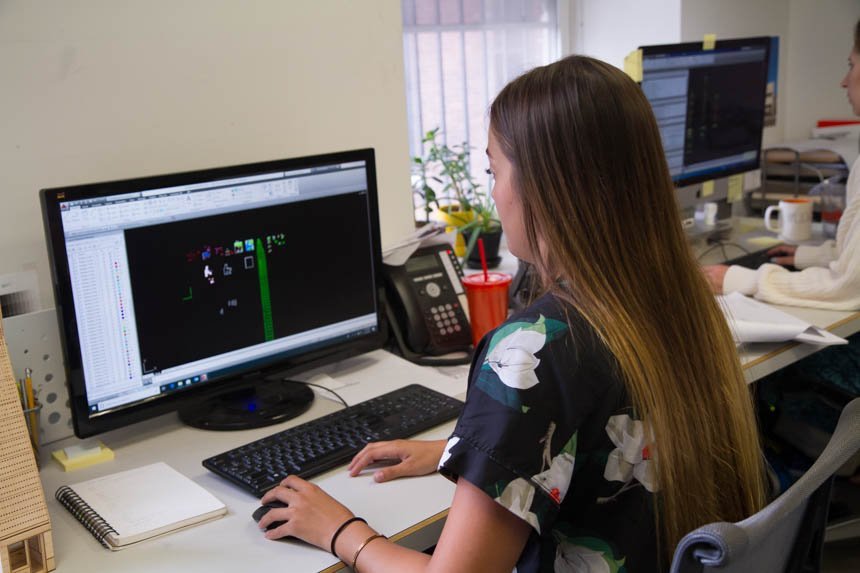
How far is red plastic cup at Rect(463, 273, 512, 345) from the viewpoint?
1.69m

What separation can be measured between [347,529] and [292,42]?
1071 mm

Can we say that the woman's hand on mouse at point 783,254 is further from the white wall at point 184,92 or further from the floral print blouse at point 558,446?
the floral print blouse at point 558,446

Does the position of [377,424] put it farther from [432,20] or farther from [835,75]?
[835,75]

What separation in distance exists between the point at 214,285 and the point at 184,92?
0.42 meters

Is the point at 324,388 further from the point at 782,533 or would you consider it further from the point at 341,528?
the point at 782,533

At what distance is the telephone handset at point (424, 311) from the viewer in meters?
1.73

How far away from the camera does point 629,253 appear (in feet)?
3.26

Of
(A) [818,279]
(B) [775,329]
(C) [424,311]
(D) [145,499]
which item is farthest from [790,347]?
(D) [145,499]

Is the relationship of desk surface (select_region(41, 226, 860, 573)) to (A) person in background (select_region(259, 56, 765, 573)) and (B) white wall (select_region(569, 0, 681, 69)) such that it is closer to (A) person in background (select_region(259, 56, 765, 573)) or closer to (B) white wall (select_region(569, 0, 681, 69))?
(A) person in background (select_region(259, 56, 765, 573))

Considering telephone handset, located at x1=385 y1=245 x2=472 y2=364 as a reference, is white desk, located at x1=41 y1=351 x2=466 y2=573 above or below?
below

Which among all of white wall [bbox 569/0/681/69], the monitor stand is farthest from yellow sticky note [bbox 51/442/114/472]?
white wall [bbox 569/0/681/69]

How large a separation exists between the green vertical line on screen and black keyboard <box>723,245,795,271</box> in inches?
49.2

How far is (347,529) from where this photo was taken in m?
1.06

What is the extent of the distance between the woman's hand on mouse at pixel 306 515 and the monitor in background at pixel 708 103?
1536 mm
